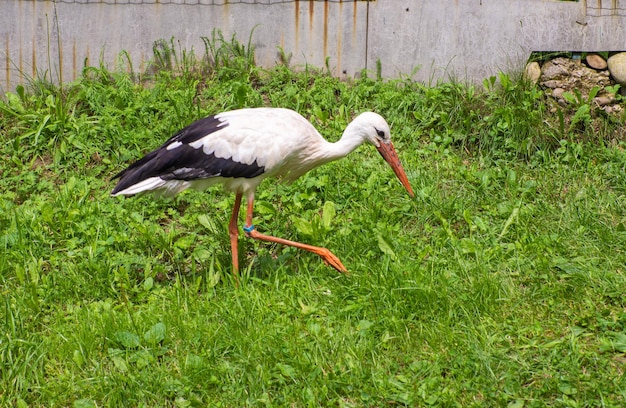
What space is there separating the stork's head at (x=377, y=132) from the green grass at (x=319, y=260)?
42 centimetres

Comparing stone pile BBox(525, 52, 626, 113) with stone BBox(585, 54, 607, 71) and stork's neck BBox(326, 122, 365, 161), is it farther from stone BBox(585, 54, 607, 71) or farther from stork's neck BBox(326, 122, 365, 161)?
stork's neck BBox(326, 122, 365, 161)

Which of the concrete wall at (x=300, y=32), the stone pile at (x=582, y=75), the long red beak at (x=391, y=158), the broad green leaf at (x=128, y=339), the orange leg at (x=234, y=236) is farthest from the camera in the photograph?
the concrete wall at (x=300, y=32)

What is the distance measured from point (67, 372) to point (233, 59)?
3.95 metres

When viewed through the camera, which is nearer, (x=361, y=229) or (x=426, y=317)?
(x=426, y=317)

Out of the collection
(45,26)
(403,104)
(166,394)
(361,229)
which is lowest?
(166,394)

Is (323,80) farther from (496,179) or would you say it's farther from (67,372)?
(67,372)

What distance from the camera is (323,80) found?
7199mm

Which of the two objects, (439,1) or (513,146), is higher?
(439,1)

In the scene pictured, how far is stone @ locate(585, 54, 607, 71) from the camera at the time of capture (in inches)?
267

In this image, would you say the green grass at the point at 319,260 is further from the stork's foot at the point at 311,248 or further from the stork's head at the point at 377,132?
the stork's head at the point at 377,132

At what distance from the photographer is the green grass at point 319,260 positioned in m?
3.99

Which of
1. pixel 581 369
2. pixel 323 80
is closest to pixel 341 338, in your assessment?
pixel 581 369

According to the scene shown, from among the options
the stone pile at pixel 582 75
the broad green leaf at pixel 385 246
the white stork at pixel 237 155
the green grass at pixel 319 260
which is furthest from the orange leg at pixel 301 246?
the stone pile at pixel 582 75

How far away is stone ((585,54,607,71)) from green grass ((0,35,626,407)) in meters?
0.54
